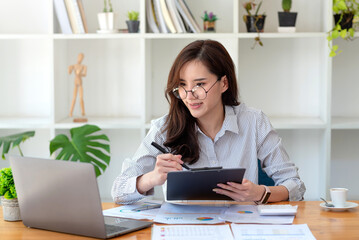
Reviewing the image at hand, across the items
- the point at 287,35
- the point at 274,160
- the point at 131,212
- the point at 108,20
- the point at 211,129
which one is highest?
the point at 108,20

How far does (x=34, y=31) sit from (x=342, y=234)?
9.06ft

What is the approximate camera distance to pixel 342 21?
3459 mm

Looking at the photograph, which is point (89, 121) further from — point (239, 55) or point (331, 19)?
point (331, 19)

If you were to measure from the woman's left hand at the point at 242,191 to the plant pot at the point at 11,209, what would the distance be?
66 cm

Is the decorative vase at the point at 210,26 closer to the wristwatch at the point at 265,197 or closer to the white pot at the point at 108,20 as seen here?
the white pot at the point at 108,20

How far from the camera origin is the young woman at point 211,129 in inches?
90.0

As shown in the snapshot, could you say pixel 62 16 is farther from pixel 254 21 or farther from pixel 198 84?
pixel 198 84

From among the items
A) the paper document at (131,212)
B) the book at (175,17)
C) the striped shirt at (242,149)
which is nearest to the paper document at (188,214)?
the paper document at (131,212)

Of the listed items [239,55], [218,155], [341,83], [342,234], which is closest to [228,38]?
[239,55]

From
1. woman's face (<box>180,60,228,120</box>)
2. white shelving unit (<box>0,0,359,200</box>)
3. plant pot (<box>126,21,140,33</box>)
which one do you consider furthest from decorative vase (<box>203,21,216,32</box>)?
woman's face (<box>180,60,228,120</box>)

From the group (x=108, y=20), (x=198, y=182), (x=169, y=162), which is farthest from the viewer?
(x=108, y=20)

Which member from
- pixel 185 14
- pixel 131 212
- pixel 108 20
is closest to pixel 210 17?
pixel 185 14

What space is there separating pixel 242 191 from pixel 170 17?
1.75m

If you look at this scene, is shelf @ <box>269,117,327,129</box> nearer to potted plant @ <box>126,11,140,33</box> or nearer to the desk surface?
potted plant @ <box>126,11,140,33</box>
